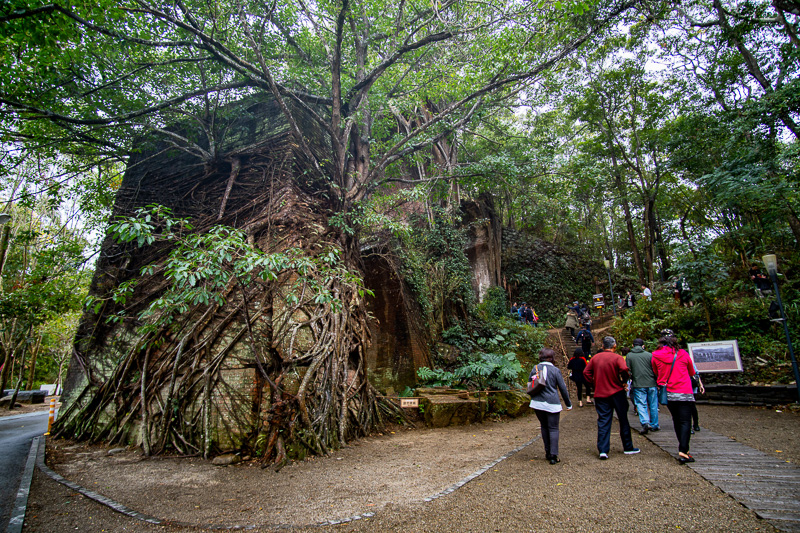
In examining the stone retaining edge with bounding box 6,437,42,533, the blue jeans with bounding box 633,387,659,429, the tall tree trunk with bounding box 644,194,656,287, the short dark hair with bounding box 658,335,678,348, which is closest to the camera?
the stone retaining edge with bounding box 6,437,42,533

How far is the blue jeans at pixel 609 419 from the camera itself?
4.43 m

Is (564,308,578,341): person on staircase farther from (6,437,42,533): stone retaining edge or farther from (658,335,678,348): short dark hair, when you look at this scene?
(6,437,42,533): stone retaining edge

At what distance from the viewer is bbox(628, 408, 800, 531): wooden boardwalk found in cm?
280

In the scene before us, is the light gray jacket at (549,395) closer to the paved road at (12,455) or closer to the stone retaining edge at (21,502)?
the stone retaining edge at (21,502)

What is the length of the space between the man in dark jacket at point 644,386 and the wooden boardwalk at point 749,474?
10.1 inches

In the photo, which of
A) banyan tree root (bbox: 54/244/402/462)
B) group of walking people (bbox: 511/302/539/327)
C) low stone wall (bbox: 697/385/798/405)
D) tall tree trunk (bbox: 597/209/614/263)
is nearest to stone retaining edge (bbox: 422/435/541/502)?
banyan tree root (bbox: 54/244/402/462)

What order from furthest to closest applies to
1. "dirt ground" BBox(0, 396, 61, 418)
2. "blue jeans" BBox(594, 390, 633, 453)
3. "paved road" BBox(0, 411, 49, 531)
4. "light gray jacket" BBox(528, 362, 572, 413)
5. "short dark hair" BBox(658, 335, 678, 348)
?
"dirt ground" BBox(0, 396, 61, 418), "short dark hair" BBox(658, 335, 678, 348), "light gray jacket" BBox(528, 362, 572, 413), "blue jeans" BBox(594, 390, 633, 453), "paved road" BBox(0, 411, 49, 531)

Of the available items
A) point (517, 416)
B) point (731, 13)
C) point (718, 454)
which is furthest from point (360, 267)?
point (731, 13)

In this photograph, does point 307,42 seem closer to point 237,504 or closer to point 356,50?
point 356,50

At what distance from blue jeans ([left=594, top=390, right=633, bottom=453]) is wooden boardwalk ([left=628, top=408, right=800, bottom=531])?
51cm

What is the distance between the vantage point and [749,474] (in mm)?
3648

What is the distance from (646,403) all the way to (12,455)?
10.4 meters

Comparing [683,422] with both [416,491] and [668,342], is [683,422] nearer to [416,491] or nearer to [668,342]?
[668,342]

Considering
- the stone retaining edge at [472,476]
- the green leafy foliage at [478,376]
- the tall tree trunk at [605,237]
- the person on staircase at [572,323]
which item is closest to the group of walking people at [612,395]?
the stone retaining edge at [472,476]
